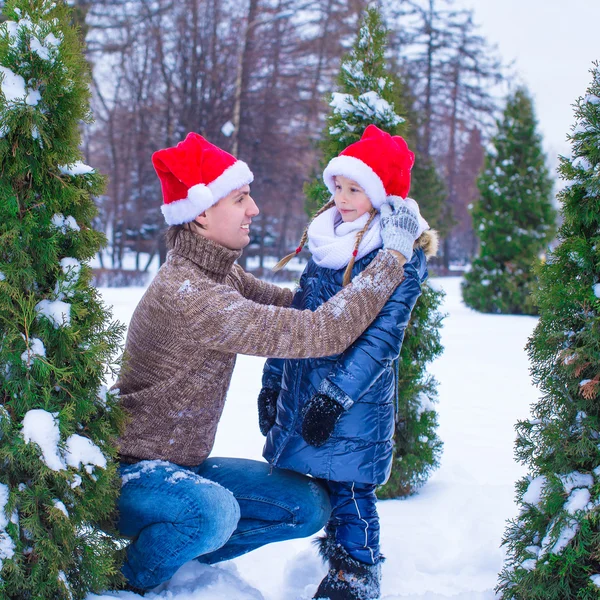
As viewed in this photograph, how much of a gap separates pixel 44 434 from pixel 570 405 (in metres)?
1.75

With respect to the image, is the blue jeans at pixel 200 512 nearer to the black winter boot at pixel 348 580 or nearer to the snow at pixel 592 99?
the black winter boot at pixel 348 580

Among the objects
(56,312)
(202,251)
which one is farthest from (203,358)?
(56,312)

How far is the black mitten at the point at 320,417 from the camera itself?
94.4 inches

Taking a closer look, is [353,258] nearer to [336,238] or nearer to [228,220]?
[336,238]

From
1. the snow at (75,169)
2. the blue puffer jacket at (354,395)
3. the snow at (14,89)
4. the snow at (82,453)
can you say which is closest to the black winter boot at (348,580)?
the blue puffer jacket at (354,395)

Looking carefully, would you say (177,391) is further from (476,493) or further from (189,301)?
(476,493)

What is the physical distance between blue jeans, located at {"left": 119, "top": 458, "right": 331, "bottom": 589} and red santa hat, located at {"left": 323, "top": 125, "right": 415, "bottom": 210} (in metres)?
1.27

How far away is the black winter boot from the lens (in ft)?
8.24

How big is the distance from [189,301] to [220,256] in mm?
280

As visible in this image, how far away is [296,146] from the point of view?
21.4 metres

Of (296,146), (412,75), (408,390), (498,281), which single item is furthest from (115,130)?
(408,390)

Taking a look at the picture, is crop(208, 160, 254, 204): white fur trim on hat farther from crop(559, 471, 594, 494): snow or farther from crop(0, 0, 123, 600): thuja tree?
crop(559, 471, 594, 494): snow

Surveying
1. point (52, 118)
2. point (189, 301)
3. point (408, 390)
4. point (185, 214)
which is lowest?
point (408, 390)

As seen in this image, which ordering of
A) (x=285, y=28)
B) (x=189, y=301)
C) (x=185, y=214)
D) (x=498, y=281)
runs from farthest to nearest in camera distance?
(x=285, y=28)
(x=498, y=281)
(x=185, y=214)
(x=189, y=301)
